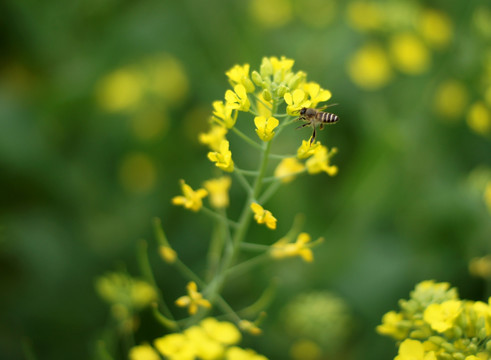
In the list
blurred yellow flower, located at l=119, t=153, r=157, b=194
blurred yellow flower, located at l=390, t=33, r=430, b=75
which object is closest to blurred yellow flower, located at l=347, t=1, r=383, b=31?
blurred yellow flower, located at l=390, t=33, r=430, b=75

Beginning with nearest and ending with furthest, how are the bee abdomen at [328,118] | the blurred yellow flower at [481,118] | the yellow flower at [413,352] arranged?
the yellow flower at [413,352] → the bee abdomen at [328,118] → the blurred yellow flower at [481,118]

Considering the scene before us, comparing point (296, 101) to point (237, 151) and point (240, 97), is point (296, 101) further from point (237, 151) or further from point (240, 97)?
point (237, 151)

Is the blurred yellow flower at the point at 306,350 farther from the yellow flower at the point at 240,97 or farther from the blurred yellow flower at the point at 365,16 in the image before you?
the blurred yellow flower at the point at 365,16

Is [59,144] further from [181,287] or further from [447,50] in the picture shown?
[447,50]

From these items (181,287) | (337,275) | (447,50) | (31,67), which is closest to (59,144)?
(31,67)

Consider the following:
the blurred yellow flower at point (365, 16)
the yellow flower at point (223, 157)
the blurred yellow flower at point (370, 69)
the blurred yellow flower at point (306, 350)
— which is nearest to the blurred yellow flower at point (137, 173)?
the blurred yellow flower at point (306, 350)

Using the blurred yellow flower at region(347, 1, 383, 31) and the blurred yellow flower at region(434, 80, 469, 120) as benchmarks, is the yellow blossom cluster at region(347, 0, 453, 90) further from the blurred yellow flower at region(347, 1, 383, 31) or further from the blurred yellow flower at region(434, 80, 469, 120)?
the blurred yellow flower at region(434, 80, 469, 120)
